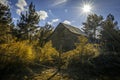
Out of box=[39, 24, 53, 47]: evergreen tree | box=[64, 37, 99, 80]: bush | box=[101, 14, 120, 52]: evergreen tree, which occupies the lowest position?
box=[64, 37, 99, 80]: bush

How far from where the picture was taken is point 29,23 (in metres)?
41.3

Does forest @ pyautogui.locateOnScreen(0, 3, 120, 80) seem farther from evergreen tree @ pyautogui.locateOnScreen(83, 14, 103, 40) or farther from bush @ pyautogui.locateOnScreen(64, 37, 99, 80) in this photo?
evergreen tree @ pyautogui.locateOnScreen(83, 14, 103, 40)

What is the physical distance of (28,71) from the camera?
14.6 meters

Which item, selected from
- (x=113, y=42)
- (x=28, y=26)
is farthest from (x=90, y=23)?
(x=113, y=42)

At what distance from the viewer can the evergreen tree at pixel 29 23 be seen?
40.4 metres

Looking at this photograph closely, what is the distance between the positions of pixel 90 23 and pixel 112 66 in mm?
40620

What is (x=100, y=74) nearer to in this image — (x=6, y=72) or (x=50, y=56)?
(x=6, y=72)

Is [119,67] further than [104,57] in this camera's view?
No

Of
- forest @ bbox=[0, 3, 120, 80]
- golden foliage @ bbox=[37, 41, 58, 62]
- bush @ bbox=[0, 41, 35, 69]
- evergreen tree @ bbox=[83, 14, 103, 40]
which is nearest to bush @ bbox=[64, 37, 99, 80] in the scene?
forest @ bbox=[0, 3, 120, 80]

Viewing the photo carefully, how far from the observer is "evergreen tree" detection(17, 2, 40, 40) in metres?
40.4

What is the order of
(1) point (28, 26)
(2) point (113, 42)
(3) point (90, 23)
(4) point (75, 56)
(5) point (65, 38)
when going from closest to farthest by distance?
1. (4) point (75, 56)
2. (2) point (113, 42)
3. (5) point (65, 38)
4. (1) point (28, 26)
5. (3) point (90, 23)

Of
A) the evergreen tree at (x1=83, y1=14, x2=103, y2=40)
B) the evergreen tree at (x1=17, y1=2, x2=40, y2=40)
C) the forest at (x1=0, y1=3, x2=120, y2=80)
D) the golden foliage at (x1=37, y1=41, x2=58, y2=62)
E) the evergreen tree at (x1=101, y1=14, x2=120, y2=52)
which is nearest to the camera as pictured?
the forest at (x1=0, y1=3, x2=120, y2=80)

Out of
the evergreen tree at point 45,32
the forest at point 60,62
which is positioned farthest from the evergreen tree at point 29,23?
the forest at point 60,62

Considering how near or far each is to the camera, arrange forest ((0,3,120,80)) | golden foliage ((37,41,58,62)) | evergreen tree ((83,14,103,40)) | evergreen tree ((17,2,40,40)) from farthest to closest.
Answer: evergreen tree ((83,14,103,40)) < evergreen tree ((17,2,40,40)) < golden foliage ((37,41,58,62)) < forest ((0,3,120,80))
